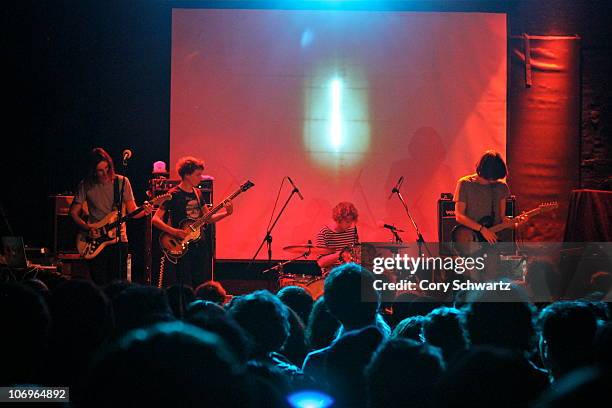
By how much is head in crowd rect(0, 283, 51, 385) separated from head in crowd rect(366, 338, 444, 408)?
3.52 ft

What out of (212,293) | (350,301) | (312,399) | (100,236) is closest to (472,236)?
(212,293)

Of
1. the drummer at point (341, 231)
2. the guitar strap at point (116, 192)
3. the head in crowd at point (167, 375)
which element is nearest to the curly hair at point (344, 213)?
the drummer at point (341, 231)

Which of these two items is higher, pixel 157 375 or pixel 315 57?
pixel 315 57

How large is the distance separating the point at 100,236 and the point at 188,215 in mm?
947

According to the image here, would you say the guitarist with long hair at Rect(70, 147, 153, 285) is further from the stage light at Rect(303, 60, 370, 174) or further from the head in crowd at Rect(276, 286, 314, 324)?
the head in crowd at Rect(276, 286, 314, 324)

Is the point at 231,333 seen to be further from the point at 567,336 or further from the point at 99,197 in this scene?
the point at 99,197

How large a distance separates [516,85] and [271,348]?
8015 mm

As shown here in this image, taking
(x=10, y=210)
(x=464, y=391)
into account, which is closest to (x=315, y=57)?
(x=10, y=210)

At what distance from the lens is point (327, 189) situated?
9234mm

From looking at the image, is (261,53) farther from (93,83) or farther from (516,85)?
(516,85)

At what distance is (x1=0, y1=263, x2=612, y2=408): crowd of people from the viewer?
0.96m

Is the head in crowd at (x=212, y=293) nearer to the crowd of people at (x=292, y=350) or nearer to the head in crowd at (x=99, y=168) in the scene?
the crowd of people at (x=292, y=350)

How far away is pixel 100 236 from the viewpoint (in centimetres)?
716

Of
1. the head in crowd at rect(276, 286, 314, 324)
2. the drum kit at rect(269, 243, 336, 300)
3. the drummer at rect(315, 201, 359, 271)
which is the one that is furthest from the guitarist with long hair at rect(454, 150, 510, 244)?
the head in crowd at rect(276, 286, 314, 324)
